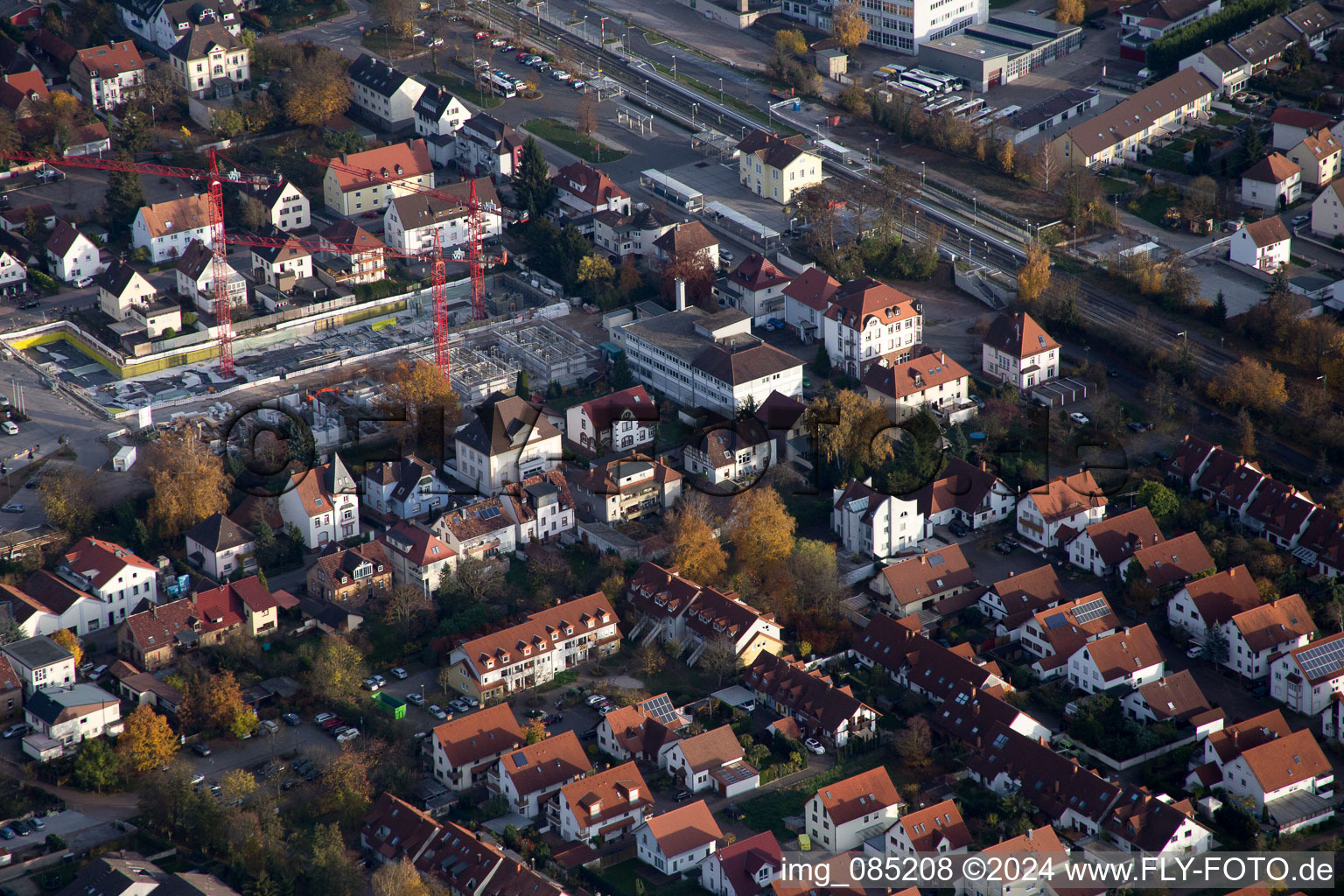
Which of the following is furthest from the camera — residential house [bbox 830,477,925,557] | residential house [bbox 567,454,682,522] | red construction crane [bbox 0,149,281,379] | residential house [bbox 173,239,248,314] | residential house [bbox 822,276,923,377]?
residential house [bbox 173,239,248,314]

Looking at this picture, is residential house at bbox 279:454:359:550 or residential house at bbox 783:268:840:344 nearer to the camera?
residential house at bbox 279:454:359:550

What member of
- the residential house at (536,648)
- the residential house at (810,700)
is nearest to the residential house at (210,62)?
the residential house at (536,648)

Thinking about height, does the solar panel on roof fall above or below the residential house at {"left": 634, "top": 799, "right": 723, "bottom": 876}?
below

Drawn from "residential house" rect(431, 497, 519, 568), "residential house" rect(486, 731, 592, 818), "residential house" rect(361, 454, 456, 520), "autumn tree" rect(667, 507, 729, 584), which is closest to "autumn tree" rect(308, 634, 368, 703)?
"residential house" rect(486, 731, 592, 818)

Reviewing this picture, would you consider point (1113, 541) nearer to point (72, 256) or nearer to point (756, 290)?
point (756, 290)

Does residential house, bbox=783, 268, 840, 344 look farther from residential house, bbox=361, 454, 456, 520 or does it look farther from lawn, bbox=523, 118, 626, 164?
residential house, bbox=361, 454, 456, 520

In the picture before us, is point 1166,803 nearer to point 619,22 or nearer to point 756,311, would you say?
point 756,311

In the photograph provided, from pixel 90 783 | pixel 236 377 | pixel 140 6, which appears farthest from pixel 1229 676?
pixel 140 6

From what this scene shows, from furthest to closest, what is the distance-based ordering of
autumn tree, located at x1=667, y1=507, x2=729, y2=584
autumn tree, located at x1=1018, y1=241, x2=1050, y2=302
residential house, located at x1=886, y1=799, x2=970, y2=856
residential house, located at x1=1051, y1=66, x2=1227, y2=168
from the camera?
residential house, located at x1=1051, y1=66, x2=1227, y2=168
autumn tree, located at x1=1018, y1=241, x2=1050, y2=302
autumn tree, located at x1=667, y1=507, x2=729, y2=584
residential house, located at x1=886, y1=799, x2=970, y2=856
